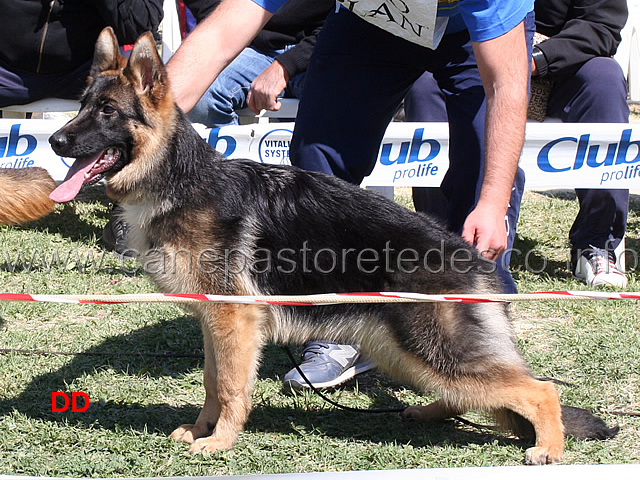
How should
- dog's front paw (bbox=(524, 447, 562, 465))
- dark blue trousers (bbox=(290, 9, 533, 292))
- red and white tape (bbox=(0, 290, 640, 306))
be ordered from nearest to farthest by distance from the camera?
red and white tape (bbox=(0, 290, 640, 306)) < dog's front paw (bbox=(524, 447, 562, 465)) < dark blue trousers (bbox=(290, 9, 533, 292))

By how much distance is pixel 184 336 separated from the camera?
4.11m

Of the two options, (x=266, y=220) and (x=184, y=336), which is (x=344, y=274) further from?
(x=184, y=336)

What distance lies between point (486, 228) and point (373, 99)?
3.39ft

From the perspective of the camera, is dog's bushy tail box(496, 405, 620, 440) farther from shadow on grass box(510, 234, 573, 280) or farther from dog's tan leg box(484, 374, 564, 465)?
shadow on grass box(510, 234, 573, 280)

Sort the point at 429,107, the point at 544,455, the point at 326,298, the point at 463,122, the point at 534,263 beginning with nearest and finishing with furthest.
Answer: the point at 326,298, the point at 544,455, the point at 463,122, the point at 429,107, the point at 534,263

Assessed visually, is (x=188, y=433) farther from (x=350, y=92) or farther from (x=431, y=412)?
(x=350, y=92)

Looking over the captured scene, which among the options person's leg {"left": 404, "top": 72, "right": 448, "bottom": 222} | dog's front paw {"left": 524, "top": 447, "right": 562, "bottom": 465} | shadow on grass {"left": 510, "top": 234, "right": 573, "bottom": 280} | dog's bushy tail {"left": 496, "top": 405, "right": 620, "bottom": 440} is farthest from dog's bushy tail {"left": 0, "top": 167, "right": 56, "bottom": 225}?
shadow on grass {"left": 510, "top": 234, "right": 573, "bottom": 280}

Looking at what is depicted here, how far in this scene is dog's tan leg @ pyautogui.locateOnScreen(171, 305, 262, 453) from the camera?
280 cm

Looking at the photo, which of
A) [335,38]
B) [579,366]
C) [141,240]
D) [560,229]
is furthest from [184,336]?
[560,229]

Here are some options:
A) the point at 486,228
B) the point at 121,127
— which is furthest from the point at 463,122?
the point at 121,127

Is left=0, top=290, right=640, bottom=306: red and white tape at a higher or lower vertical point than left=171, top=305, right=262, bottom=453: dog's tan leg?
higher

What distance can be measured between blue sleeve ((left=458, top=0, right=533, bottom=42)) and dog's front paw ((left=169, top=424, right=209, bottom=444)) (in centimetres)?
203

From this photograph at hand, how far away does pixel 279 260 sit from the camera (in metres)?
2.90

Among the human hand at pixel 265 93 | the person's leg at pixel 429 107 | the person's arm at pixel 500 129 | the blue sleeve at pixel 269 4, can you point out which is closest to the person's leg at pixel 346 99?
the blue sleeve at pixel 269 4
